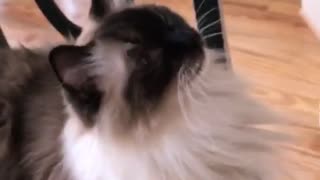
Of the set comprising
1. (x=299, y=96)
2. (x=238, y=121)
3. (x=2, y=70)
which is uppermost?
(x=2, y=70)

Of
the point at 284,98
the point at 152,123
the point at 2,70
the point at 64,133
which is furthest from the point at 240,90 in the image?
the point at 284,98

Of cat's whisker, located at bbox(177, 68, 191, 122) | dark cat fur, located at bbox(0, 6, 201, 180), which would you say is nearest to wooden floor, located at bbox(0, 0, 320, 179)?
dark cat fur, located at bbox(0, 6, 201, 180)

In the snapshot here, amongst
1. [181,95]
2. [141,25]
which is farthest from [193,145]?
[141,25]

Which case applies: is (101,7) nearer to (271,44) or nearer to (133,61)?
(133,61)

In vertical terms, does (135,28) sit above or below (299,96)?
above

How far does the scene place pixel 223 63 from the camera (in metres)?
1.02

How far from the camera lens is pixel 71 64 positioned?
856 millimetres

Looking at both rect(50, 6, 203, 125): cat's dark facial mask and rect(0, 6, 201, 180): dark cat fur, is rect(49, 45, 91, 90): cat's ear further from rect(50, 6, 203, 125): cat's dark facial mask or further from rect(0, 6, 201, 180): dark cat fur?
rect(0, 6, 201, 180): dark cat fur

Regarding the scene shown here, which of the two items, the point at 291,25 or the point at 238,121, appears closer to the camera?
the point at 238,121

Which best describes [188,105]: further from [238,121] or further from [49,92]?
[49,92]

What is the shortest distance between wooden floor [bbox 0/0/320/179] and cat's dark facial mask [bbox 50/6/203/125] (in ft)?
1.88

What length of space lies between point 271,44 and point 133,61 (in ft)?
3.09

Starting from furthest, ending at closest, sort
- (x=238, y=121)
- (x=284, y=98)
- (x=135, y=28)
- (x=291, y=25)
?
(x=291, y=25) < (x=284, y=98) < (x=238, y=121) < (x=135, y=28)

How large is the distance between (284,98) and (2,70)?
2.51 ft
